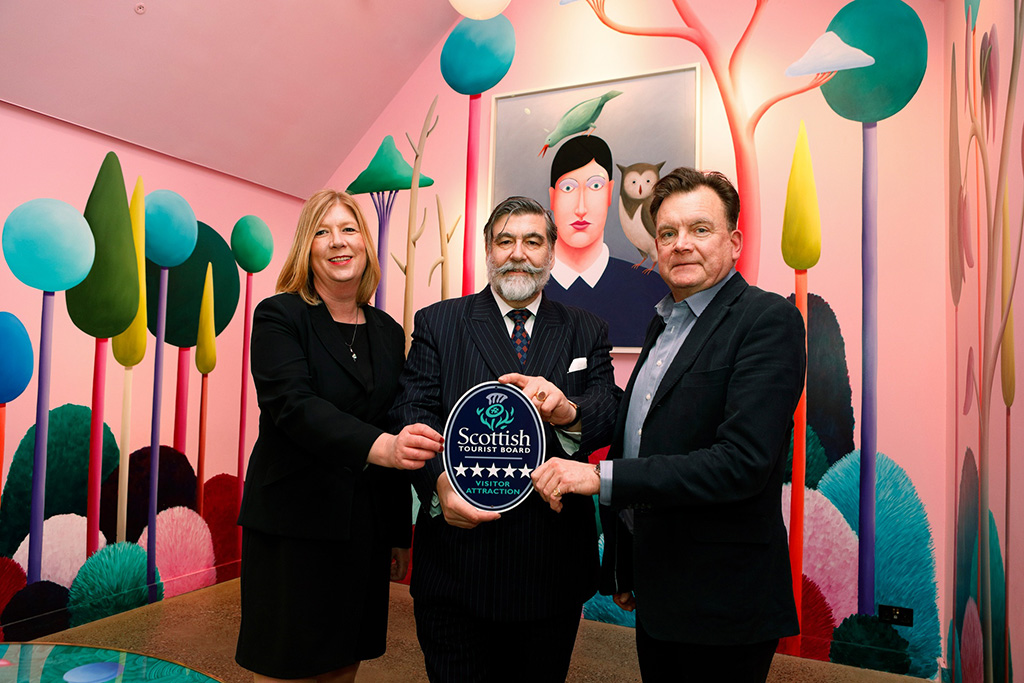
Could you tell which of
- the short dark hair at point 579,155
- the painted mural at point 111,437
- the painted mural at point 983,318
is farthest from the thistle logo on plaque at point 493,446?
the painted mural at point 111,437

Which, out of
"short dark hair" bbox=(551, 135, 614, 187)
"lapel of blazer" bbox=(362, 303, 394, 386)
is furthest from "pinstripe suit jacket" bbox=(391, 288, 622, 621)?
"short dark hair" bbox=(551, 135, 614, 187)

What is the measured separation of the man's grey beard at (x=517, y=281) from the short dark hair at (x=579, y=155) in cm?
195

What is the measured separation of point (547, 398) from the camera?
1563mm

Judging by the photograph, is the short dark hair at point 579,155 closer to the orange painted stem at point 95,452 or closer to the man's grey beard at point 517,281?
the man's grey beard at point 517,281

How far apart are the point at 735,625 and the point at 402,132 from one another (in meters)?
3.58

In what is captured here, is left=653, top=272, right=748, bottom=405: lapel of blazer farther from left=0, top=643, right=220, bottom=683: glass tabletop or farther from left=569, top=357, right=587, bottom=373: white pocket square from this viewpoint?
left=0, top=643, right=220, bottom=683: glass tabletop

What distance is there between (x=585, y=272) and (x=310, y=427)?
7.23 ft

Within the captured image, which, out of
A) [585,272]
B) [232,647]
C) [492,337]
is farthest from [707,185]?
[232,647]

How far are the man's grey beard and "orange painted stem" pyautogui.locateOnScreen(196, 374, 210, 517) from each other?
2725 mm

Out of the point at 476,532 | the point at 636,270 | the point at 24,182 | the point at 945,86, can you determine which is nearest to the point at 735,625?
the point at 476,532

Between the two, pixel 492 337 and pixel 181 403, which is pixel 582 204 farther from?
pixel 181 403

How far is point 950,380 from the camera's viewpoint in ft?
9.25

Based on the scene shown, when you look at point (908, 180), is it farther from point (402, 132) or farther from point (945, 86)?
point (402, 132)

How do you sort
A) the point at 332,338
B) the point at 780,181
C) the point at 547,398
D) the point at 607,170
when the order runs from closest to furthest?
the point at 547,398 → the point at 332,338 → the point at 780,181 → the point at 607,170
